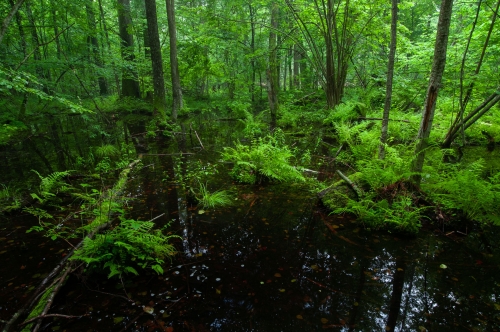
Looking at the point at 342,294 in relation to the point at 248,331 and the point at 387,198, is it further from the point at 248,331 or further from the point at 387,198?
the point at 387,198

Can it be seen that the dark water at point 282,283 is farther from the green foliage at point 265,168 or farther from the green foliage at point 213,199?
the green foliage at point 265,168

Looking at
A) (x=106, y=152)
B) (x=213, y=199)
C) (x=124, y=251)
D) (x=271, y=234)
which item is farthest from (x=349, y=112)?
(x=124, y=251)

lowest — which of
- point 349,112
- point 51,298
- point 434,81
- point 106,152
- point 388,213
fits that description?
point 51,298

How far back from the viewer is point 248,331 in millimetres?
2484

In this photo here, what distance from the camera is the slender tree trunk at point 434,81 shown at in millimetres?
3838

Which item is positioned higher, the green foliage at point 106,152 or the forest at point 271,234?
the green foliage at point 106,152

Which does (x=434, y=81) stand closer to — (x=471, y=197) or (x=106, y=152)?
(x=471, y=197)

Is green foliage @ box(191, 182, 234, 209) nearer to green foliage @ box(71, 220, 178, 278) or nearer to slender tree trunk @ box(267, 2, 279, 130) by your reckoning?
green foliage @ box(71, 220, 178, 278)

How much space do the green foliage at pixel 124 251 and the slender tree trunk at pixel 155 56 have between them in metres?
8.88

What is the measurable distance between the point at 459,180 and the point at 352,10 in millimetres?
8076

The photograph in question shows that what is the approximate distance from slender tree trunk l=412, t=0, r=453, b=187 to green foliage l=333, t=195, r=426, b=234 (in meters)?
0.65

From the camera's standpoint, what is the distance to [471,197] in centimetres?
405

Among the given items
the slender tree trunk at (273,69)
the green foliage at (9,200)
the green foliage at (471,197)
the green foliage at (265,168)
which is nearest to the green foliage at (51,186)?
the green foliage at (9,200)

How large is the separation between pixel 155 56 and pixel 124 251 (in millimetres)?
10315
